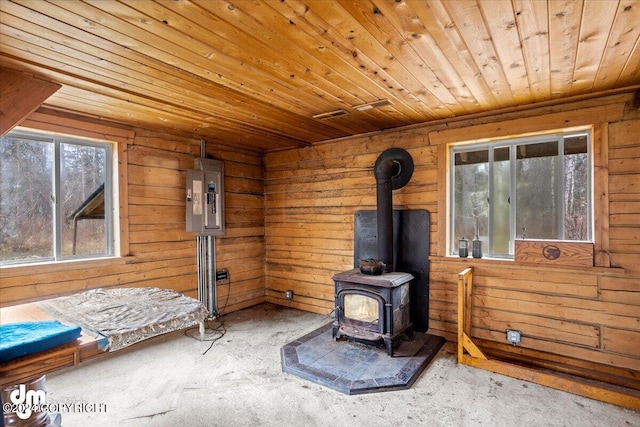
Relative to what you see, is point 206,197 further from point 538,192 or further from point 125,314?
point 538,192

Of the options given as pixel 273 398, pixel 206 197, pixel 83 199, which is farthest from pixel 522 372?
pixel 83 199

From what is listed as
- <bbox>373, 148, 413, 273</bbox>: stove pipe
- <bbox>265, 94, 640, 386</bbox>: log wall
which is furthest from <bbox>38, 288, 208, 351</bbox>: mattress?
<bbox>265, 94, 640, 386</bbox>: log wall

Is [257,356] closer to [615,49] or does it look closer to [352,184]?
[352,184]

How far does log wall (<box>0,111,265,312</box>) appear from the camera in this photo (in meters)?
3.00

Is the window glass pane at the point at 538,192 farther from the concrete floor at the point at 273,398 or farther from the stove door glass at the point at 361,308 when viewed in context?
the stove door glass at the point at 361,308

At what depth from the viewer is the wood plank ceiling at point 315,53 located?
1574 mm

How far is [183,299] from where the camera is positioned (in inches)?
88.4

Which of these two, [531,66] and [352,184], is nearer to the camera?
[531,66]

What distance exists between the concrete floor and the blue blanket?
1.10 metres

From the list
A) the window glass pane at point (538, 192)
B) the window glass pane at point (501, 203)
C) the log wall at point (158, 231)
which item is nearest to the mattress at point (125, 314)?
the log wall at point (158, 231)

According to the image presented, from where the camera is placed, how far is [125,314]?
1.89 meters

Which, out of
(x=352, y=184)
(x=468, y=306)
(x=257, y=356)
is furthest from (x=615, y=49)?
(x=257, y=356)

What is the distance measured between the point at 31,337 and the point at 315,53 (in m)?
1.97

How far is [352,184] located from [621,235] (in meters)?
2.59
